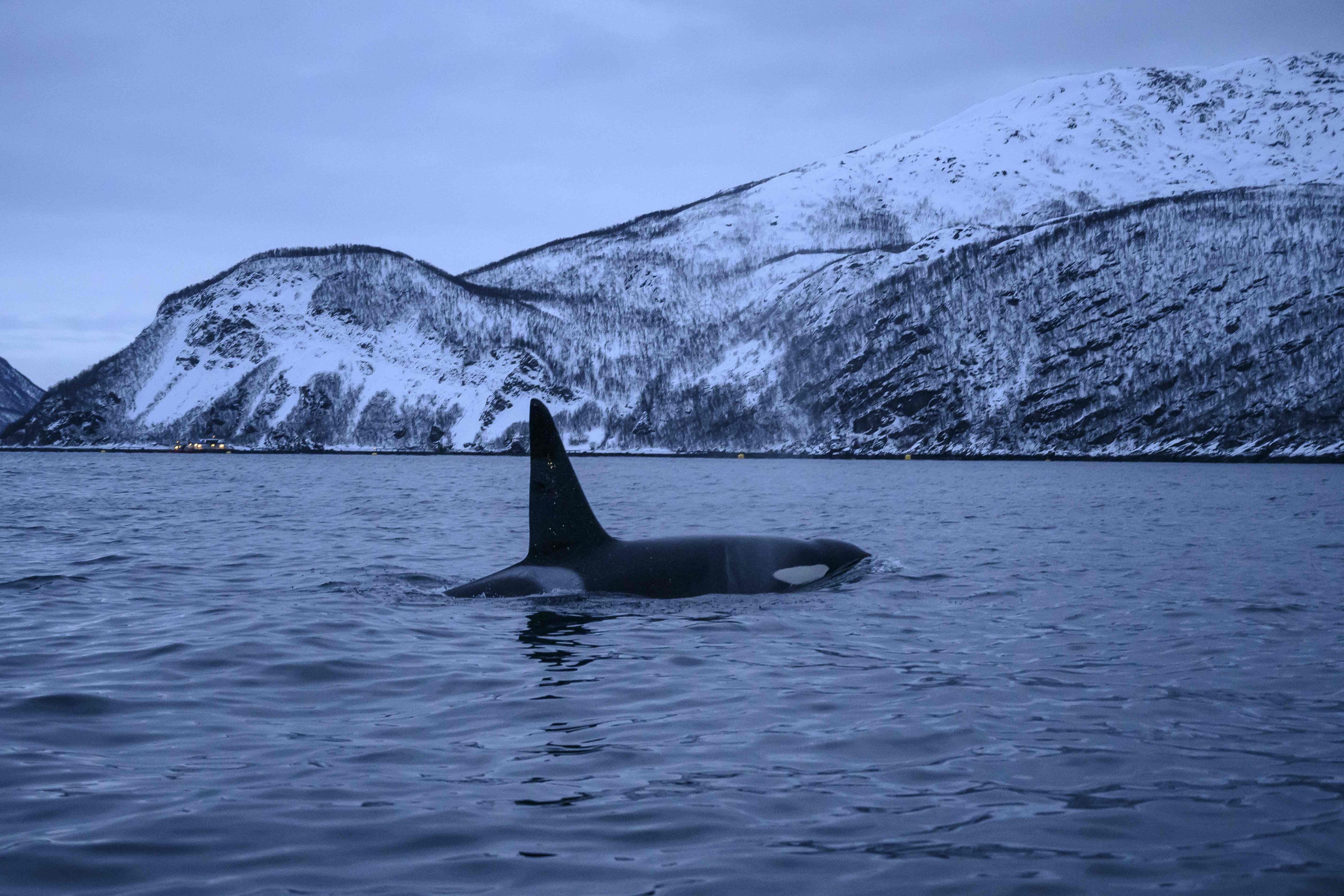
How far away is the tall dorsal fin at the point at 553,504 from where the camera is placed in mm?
13578

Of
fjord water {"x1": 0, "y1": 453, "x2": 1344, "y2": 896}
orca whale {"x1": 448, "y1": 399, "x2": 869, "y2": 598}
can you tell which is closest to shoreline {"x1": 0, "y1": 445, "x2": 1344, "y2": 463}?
orca whale {"x1": 448, "y1": 399, "x2": 869, "y2": 598}

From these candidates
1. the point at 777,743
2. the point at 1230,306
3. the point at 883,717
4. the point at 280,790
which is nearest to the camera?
the point at 280,790

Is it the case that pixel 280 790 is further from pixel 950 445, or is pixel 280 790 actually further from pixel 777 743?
pixel 950 445

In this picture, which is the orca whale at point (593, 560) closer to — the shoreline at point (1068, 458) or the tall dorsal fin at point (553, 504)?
the tall dorsal fin at point (553, 504)

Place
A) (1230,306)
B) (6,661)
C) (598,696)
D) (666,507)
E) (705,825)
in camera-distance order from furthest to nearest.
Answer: (1230,306)
(666,507)
(6,661)
(598,696)
(705,825)

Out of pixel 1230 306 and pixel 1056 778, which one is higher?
pixel 1230 306

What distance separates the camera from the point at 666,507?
40.2m

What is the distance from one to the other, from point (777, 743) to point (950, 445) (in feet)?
568

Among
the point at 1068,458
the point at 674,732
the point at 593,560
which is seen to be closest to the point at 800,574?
the point at 593,560

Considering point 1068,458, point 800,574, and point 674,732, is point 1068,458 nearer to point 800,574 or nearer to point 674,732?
point 800,574

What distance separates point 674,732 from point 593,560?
6369 millimetres

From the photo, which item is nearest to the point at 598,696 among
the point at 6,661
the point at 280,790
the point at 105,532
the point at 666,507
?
the point at 280,790

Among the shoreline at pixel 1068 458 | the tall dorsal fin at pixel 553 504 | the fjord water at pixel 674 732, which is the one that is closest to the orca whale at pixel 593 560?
the tall dorsal fin at pixel 553 504

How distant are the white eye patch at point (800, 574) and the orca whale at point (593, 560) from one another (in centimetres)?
2
